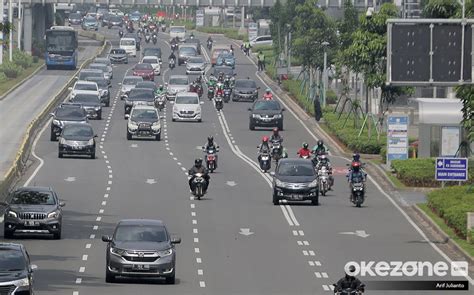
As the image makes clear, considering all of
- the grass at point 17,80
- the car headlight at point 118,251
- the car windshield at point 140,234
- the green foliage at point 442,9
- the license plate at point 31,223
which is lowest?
the grass at point 17,80

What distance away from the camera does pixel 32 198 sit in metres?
46.3

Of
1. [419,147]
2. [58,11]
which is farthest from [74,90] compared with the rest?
[58,11]

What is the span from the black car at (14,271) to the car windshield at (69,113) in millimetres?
43763

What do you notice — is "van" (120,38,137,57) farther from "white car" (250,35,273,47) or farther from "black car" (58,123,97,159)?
"black car" (58,123,97,159)

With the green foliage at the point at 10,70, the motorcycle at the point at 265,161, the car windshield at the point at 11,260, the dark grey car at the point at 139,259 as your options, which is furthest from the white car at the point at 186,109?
the car windshield at the point at 11,260

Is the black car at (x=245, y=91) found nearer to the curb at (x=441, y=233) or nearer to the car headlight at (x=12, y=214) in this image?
the curb at (x=441, y=233)

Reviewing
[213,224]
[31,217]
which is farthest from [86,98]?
[31,217]

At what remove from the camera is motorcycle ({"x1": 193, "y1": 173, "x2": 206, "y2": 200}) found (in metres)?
57.1

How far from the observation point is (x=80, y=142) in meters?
70.2

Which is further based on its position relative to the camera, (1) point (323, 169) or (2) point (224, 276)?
(1) point (323, 169)

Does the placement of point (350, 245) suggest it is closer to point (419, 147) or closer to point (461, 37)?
point (461, 37)

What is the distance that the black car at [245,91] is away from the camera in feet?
340

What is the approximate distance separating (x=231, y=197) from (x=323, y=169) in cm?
350

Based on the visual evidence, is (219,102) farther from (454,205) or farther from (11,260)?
(11,260)
